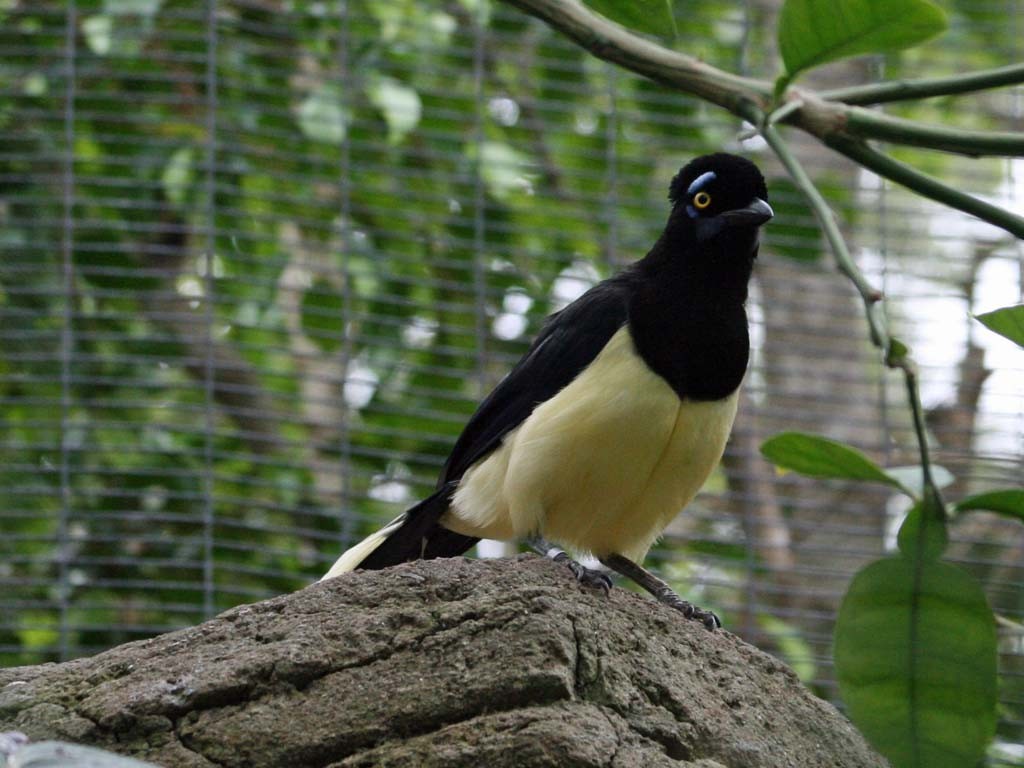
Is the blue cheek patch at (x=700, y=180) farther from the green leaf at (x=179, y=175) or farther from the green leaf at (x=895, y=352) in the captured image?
the green leaf at (x=179, y=175)

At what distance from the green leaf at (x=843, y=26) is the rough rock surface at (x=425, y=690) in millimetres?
1027

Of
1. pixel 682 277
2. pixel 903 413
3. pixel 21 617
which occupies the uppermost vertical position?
pixel 682 277

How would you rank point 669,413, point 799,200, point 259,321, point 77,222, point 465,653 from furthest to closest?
1. point 799,200
2. point 259,321
3. point 77,222
4. point 669,413
5. point 465,653

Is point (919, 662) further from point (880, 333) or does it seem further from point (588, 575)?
point (588, 575)

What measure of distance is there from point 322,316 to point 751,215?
2.84m

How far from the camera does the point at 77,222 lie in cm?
562

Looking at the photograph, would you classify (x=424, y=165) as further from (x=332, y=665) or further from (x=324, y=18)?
(x=332, y=665)

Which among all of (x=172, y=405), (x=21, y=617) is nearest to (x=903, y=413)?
(x=172, y=405)

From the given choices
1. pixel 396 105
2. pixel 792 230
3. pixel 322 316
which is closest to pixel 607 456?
pixel 322 316

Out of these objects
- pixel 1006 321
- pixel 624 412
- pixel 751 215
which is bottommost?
pixel 624 412

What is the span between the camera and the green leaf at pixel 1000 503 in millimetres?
2201

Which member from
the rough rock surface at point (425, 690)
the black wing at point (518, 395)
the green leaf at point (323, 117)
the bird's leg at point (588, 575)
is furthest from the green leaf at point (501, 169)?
the rough rock surface at point (425, 690)

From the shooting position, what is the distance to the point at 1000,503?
2.21 meters

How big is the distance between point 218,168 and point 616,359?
9.24 feet
